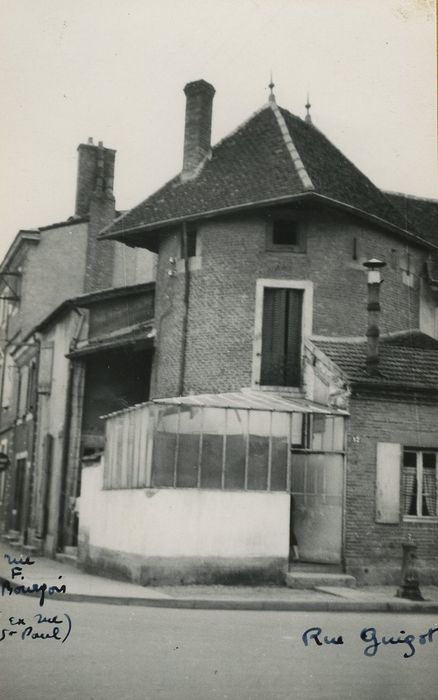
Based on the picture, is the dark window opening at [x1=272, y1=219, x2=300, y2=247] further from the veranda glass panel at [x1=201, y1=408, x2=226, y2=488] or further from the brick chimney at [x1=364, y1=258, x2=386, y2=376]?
the veranda glass panel at [x1=201, y1=408, x2=226, y2=488]

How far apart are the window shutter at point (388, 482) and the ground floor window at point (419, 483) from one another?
0.70 feet

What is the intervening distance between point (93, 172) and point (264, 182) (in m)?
11.1

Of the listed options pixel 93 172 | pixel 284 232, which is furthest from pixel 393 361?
pixel 93 172

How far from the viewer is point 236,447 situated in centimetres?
1702

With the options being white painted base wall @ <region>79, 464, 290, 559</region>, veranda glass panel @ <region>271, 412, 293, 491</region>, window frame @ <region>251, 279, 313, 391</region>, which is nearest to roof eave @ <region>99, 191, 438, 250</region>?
window frame @ <region>251, 279, 313, 391</region>

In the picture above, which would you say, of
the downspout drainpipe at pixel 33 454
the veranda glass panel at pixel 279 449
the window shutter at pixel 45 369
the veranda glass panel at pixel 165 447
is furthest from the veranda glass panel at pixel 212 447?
the downspout drainpipe at pixel 33 454

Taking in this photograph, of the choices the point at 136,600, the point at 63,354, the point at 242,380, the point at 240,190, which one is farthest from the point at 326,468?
the point at 63,354

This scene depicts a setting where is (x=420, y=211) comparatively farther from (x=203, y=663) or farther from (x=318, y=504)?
(x=203, y=663)

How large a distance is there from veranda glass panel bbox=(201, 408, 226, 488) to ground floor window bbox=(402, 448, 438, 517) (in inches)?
151

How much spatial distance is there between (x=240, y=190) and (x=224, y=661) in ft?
46.7

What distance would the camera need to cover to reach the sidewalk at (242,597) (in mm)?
13852

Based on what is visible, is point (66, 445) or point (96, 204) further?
point (96, 204)

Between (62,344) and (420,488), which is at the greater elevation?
(62,344)

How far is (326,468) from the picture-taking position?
18.0 m
